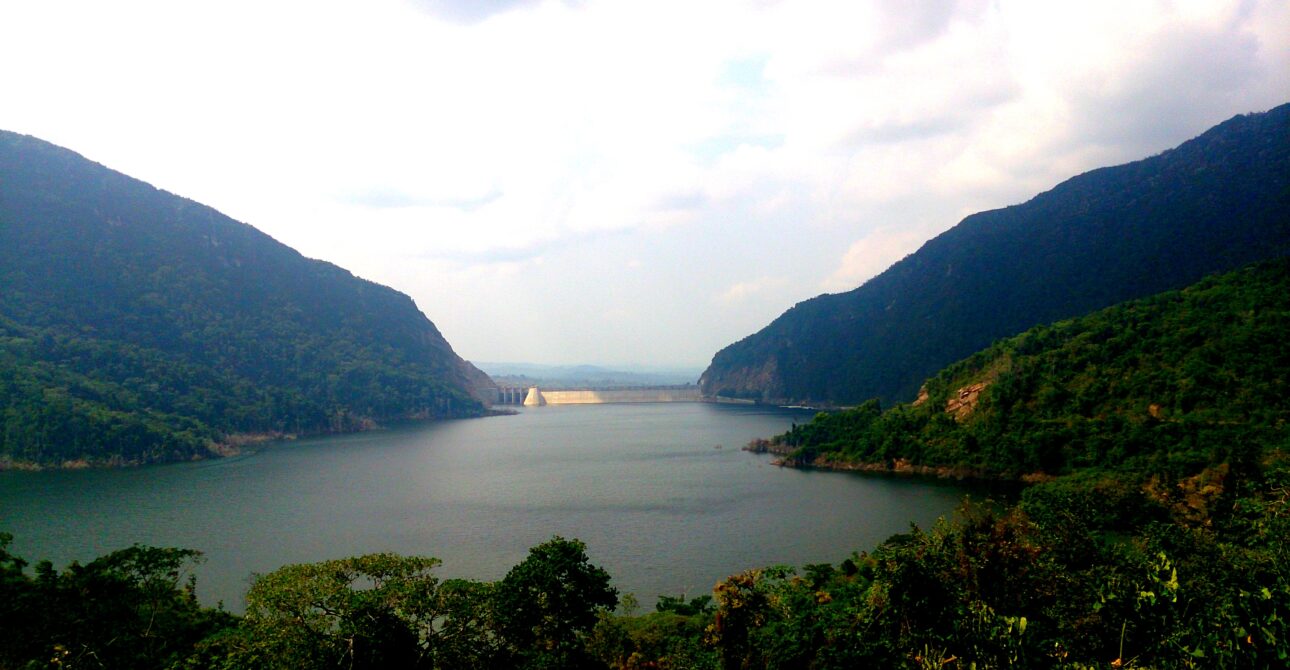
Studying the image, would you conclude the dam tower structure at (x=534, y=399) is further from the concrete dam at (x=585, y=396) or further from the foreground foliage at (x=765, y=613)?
the foreground foliage at (x=765, y=613)

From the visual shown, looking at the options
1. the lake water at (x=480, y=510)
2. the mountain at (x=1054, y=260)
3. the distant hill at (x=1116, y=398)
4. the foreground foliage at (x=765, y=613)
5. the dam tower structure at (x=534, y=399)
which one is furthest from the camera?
the dam tower structure at (x=534, y=399)

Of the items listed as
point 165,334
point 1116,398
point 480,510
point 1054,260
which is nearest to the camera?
point 480,510

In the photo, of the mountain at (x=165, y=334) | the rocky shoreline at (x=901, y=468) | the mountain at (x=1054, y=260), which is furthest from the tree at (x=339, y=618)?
the mountain at (x=1054, y=260)

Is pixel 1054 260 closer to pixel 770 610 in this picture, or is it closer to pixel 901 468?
pixel 901 468

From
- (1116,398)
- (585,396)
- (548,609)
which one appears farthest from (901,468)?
(585,396)

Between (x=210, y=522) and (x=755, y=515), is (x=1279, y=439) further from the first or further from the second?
(x=210, y=522)

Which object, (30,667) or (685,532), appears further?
(685,532)

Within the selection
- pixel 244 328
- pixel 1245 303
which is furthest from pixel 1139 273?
pixel 244 328
